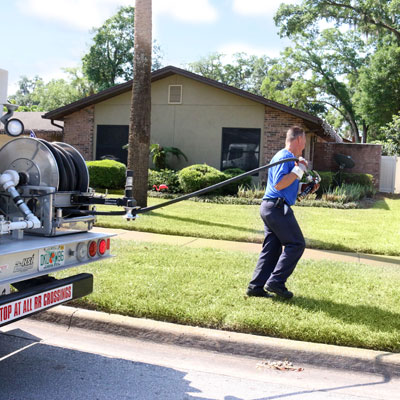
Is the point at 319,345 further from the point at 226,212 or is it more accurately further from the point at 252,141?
the point at 252,141

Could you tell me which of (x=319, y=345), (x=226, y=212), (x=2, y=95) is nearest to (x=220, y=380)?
(x=319, y=345)

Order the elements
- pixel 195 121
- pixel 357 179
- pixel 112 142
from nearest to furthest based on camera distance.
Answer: pixel 195 121
pixel 112 142
pixel 357 179

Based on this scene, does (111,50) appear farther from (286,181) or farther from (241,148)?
(286,181)

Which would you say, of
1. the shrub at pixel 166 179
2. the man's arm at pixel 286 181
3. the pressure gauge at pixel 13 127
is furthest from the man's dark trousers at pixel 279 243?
the shrub at pixel 166 179

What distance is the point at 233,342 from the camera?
4.41 metres

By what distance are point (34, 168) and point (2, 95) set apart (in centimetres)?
62

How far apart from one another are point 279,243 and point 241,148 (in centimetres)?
1400

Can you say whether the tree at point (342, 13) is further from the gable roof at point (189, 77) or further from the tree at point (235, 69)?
the tree at point (235, 69)

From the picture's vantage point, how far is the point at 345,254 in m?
8.45

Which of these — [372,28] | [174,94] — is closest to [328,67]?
[372,28]

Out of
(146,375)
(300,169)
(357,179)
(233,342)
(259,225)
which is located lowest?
(146,375)

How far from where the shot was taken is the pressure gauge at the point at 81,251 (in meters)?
4.00

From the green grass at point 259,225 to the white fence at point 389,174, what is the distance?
13466mm

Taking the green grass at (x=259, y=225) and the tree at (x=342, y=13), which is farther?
the tree at (x=342, y=13)
